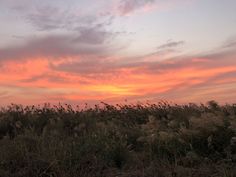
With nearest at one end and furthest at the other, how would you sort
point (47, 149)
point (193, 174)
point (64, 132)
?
point (193, 174), point (47, 149), point (64, 132)

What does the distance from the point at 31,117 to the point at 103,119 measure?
219 centimetres

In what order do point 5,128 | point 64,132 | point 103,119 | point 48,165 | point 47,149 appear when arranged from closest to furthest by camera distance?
point 48,165, point 47,149, point 64,132, point 5,128, point 103,119

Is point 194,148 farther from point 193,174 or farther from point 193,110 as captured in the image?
point 193,110

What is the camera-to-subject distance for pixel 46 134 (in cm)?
1217

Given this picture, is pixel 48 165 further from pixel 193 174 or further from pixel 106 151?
pixel 193 174

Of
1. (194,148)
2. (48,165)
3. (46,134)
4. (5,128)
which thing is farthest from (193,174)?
(5,128)

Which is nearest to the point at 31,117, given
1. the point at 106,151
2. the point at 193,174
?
the point at 106,151

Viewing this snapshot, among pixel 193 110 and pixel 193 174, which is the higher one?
pixel 193 110

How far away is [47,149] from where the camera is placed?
10.2m

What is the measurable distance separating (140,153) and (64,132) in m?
3.18

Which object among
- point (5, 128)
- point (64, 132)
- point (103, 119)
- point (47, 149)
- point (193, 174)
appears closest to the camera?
point (193, 174)

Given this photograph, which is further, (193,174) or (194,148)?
(194,148)

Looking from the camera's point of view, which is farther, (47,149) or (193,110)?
(193,110)

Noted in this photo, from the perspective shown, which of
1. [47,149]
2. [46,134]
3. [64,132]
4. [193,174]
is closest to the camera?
[193,174]
